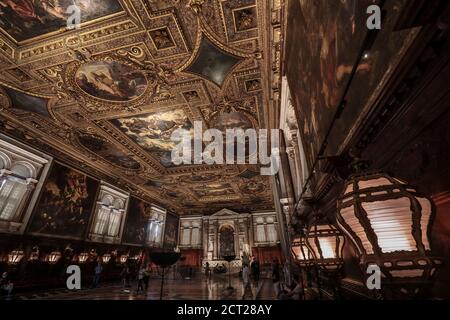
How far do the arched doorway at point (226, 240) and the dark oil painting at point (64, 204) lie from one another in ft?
58.0

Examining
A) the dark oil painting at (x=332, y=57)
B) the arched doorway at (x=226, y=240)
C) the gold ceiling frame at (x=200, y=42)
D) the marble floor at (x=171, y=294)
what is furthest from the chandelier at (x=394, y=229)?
the arched doorway at (x=226, y=240)

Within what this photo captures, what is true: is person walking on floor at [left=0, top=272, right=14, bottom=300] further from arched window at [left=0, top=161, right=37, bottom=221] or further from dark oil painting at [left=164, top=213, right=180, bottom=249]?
dark oil painting at [left=164, top=213, right=180, bottom=249]

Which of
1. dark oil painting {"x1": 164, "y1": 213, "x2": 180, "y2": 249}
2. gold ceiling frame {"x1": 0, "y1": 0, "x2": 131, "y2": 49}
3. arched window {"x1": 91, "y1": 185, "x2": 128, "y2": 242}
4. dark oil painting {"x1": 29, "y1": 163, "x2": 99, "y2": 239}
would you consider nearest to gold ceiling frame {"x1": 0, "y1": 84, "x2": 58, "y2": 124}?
gold ceiling frame {"x1": 0, "y1": 0, "x2": 131, "y2": 49}

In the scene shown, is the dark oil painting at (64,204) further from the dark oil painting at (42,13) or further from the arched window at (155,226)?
the arched window at (155,226)

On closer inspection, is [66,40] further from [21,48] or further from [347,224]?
[347,224]

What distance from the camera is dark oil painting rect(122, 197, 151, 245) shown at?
1796 centimetres

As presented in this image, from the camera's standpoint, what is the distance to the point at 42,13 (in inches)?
215

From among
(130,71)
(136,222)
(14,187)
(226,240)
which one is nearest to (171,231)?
(226,240)

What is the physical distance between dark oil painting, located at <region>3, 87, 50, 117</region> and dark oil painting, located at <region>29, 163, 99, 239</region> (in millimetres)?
3624

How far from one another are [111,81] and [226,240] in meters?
24.4

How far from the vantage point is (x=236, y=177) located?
17.3 m

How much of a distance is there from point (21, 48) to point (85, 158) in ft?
24.4

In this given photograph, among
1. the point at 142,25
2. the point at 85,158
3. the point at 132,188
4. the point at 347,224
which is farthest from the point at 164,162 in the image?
the point at 347,224

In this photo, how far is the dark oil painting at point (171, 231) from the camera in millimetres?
25803
